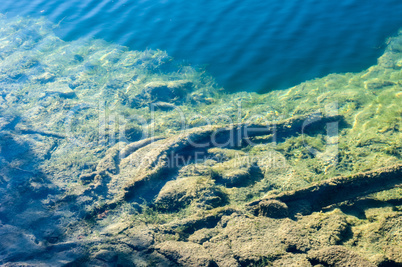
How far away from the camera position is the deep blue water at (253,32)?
8781mm

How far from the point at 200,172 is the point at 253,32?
834 cm

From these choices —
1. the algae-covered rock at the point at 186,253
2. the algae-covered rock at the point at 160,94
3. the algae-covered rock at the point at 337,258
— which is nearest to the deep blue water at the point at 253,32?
the algae-covered rock at the point at 160,94

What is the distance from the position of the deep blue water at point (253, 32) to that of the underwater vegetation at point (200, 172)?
863 mm

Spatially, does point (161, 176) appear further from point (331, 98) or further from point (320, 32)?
point (320, 32)

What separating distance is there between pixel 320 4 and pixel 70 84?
474 inches

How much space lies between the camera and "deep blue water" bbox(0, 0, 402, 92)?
878cm

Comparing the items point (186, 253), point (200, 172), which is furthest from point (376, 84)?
point (186, 253)

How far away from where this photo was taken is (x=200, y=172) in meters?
4.38

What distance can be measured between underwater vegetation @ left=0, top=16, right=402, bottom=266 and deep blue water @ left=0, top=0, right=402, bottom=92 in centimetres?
86

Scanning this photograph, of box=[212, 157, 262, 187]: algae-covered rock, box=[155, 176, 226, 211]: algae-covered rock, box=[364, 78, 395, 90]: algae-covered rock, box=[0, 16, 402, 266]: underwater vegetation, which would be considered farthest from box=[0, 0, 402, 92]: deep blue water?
box=[155, 176, 226, 211]: algae-covered rock

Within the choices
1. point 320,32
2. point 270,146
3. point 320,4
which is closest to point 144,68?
point 270,146

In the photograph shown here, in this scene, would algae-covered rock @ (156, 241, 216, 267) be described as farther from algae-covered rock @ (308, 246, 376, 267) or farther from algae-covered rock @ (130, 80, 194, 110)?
algae-covered rock @ (130, 80, 194, 110)

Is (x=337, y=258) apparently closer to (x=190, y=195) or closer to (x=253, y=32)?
(x=190, y=195)

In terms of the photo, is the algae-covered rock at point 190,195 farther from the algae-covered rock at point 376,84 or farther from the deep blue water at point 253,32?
the algae-covered rock at point 376,84
